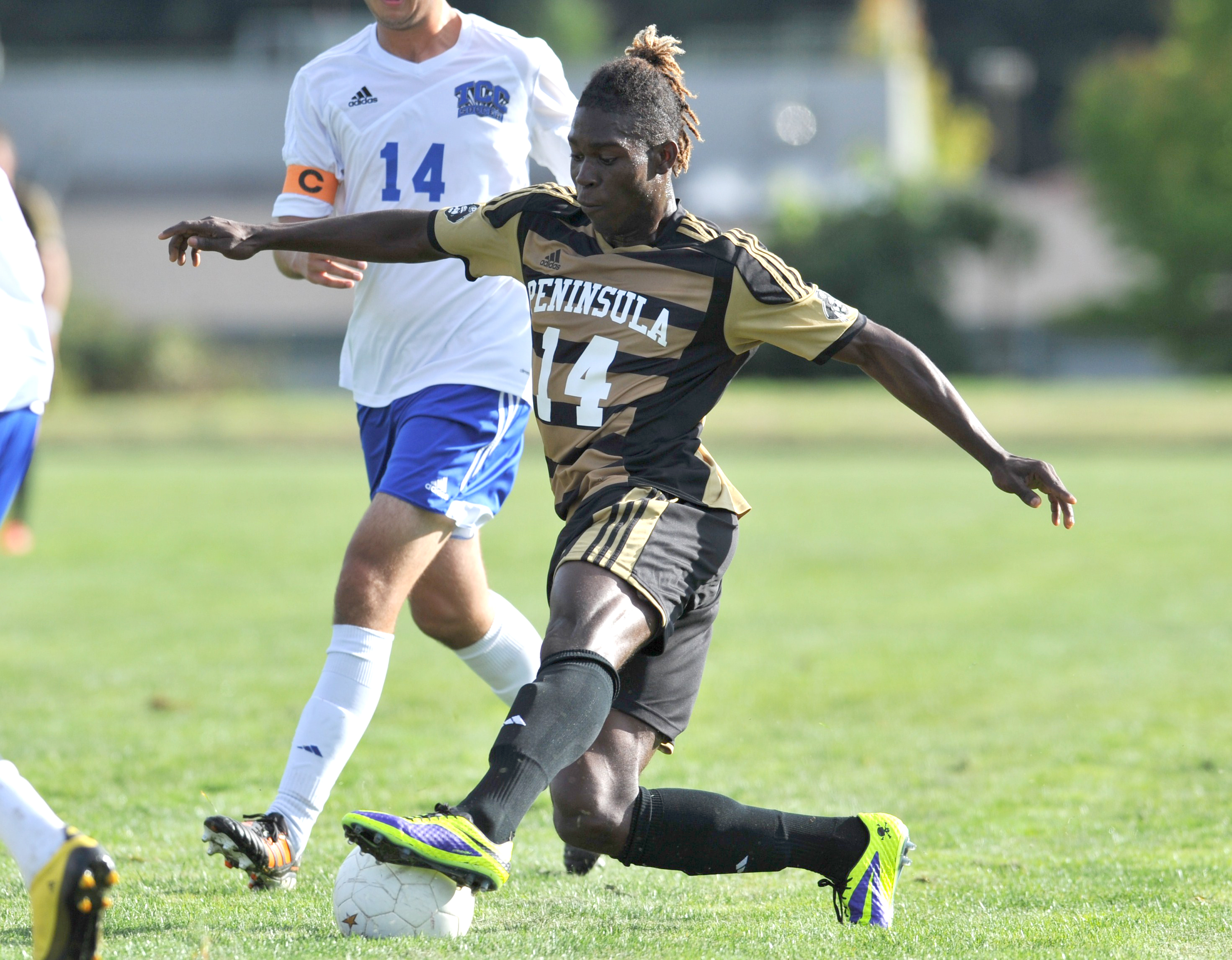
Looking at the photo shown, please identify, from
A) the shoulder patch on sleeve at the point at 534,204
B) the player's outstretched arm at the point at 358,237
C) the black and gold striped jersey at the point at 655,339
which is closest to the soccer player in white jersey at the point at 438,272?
the player's outstretched arm at the point at 358,237

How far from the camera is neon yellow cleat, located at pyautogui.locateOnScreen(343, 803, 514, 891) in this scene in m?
3.24

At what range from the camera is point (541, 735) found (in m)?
3.44

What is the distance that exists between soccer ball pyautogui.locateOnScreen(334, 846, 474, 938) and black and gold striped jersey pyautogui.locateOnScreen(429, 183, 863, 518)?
3.18 feet

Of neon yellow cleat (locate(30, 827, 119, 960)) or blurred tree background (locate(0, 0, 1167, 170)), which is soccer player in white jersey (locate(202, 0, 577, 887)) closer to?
neon yellow cleat (locate(30, 827, 119, 960))

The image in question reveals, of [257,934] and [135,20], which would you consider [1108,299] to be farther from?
[257,934]

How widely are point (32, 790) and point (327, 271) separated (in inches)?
78.8

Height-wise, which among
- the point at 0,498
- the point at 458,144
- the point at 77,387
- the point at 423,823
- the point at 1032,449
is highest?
the point at 458,144

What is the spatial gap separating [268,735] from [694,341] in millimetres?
3432

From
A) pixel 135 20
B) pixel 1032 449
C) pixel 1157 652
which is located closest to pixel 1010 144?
pixel 135 20

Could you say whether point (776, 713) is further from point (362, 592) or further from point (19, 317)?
point (19, 317)

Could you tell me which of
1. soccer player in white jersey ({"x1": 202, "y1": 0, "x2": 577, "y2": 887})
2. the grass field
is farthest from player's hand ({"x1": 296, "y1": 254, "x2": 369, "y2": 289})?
the grass field

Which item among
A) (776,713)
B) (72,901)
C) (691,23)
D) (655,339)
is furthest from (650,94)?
(691,23)

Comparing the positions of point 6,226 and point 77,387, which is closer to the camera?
point 6,226

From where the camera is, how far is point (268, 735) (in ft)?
21.5
